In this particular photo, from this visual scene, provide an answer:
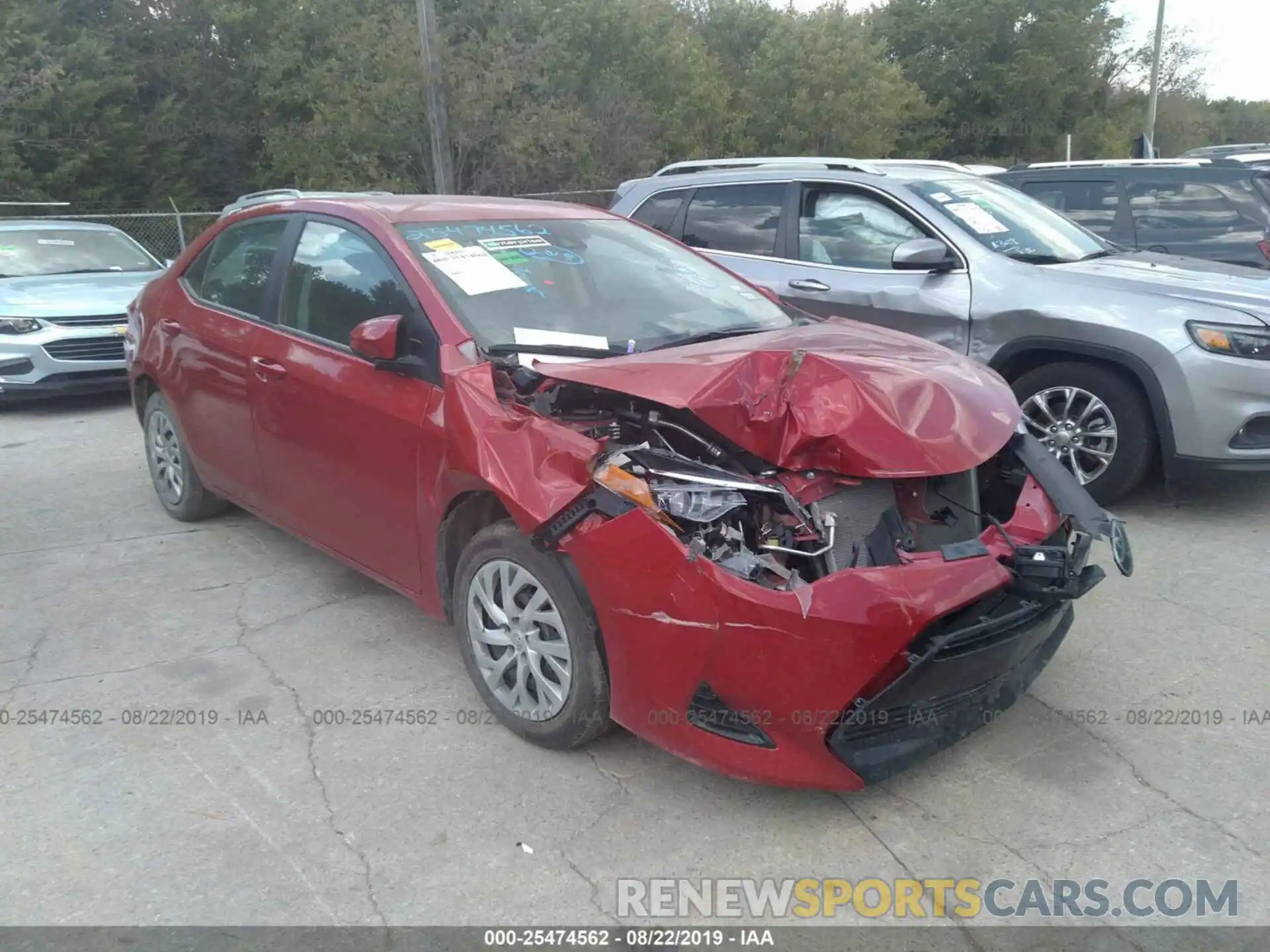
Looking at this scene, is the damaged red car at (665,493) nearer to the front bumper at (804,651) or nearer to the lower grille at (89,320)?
the front bumper at (804,651)

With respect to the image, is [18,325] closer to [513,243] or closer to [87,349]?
[87,349]

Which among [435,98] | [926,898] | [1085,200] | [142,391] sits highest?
[435,98]

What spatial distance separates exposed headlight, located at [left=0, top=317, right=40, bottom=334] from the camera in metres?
8.55

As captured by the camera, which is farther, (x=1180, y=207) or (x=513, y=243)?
(x=1180, y=207)

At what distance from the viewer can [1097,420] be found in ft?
18.3

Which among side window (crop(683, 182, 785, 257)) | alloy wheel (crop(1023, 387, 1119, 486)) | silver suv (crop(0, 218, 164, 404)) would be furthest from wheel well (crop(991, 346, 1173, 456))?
silver suv (crop(0, 218, 164, 404))

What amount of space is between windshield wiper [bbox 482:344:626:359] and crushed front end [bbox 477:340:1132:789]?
406 millimetres

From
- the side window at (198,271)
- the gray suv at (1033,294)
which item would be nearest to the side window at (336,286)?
the side window at (198,271)

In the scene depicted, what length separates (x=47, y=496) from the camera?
644 centimetres

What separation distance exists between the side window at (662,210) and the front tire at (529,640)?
4.17 metres

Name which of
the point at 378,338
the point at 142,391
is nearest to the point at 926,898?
the point at 378,338

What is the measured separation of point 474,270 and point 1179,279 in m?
3.95

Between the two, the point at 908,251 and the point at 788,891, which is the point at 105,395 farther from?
the point at 788,891
